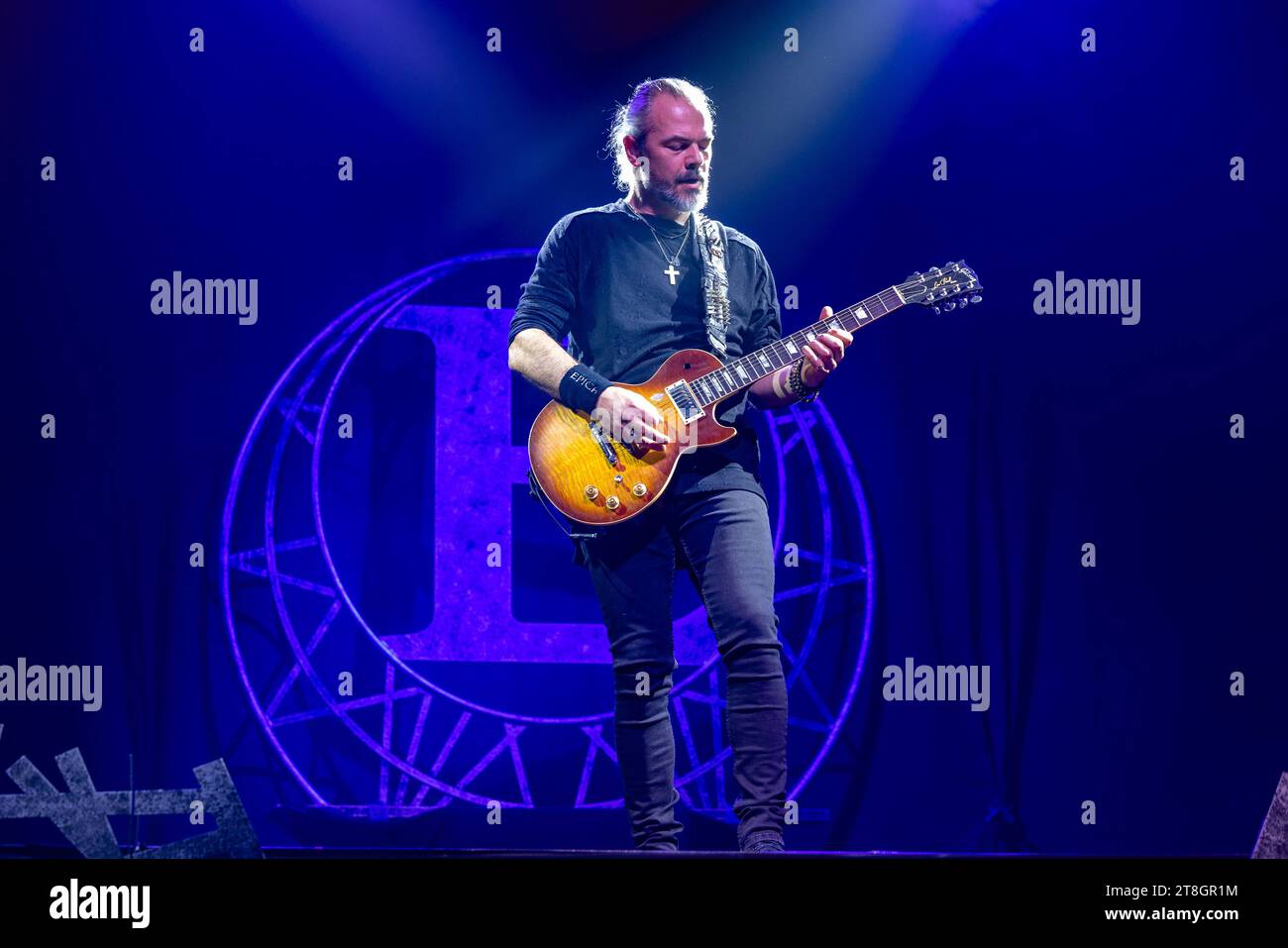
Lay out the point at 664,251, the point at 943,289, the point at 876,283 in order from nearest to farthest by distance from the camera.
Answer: the point at 664,251, the point at 943,289, the point at 876,283

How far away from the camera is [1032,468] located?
4.18 metres

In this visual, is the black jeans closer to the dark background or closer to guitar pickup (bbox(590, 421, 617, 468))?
guitar pickup (bbox(590, 421, 617, 468))

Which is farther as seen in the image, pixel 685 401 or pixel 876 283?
pixel 876 283

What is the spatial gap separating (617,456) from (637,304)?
0.44 m

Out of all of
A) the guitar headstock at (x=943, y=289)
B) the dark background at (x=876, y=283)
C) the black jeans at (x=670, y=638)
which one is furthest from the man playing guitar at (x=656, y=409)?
the dark background at (x=876, y=283)

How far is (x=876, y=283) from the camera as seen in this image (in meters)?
4.17

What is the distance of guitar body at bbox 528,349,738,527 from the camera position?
11.2 ft

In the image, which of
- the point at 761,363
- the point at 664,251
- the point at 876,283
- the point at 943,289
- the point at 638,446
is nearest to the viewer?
the point at 638,446

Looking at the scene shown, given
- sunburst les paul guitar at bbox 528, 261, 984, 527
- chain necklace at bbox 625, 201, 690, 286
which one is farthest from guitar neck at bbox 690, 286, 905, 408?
chain necklace at bbox 625, 201, 690, 286

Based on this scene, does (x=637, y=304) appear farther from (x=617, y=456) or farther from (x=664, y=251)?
(x=617, y=456)

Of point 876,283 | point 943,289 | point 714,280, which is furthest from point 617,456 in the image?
point 876,283
